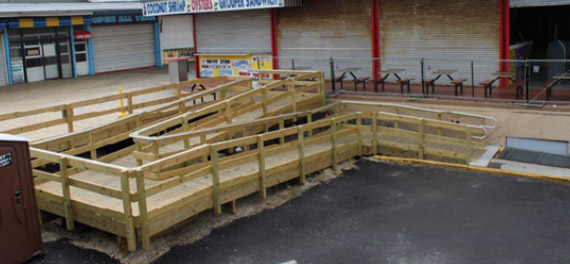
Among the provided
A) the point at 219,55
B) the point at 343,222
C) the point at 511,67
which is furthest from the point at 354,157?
the point at 219,55

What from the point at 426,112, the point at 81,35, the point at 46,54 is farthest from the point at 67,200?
the point at 81,35

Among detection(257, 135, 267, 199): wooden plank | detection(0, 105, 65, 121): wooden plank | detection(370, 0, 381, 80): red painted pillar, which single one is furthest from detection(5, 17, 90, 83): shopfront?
detection(257, 135, 267, 199): wooden plank

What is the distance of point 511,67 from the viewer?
17547mm

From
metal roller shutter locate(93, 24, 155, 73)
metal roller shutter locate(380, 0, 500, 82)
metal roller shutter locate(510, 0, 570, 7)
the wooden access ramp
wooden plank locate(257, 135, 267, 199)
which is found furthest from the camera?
metal roller shutter locate(93, 24, 155, 73)

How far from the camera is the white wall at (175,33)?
1475 inches

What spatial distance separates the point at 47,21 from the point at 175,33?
A: 9.33 metres

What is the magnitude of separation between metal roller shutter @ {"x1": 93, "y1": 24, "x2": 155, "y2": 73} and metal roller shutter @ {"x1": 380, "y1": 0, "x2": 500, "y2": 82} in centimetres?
1973

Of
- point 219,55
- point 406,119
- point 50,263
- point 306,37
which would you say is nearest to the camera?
point 50,263

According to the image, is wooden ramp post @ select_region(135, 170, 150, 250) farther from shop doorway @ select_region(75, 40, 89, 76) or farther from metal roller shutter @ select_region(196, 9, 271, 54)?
shop doorway @ select_region(75, 40, 89, 76)

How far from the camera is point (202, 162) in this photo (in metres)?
12.0

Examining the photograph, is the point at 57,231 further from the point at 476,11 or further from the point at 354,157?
the point at 476,11

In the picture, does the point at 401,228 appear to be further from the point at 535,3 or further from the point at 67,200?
the point at 535,3

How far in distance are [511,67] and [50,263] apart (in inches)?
544

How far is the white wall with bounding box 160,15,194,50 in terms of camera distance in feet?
123
